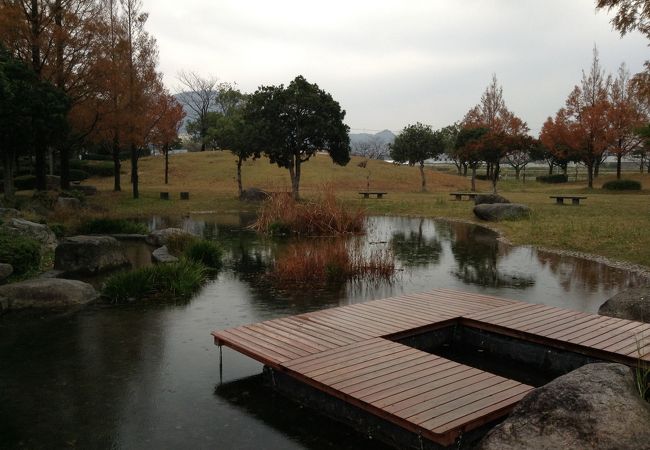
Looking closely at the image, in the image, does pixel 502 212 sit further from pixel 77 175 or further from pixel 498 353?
pixel 77 175

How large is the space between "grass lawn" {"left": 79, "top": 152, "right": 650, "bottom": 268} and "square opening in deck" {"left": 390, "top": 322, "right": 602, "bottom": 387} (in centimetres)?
716

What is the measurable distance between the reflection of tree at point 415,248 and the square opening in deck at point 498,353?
577 centimetres

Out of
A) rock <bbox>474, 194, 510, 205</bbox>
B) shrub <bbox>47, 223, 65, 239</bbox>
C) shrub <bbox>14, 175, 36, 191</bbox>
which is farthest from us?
shrub <bbox>14, 175, 36, 191</bbox>

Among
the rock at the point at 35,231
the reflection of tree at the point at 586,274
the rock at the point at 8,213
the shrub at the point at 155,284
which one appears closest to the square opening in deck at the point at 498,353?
the reflection of tree at the point at 586,274

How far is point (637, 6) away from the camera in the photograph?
17297 mm

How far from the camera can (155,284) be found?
10.4 m

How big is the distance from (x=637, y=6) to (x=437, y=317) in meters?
14.7

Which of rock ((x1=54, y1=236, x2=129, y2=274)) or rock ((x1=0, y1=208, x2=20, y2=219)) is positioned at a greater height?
rock ((x1=0, y1=208, x2=20, y2=219))

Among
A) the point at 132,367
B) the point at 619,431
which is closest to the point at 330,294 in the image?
the point at 132,367

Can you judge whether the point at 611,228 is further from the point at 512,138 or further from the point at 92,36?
the point at 92,36

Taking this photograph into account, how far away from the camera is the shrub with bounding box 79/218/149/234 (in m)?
16.6

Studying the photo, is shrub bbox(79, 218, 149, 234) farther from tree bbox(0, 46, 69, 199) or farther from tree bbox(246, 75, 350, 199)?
tree bbox(246, 75, 350, 199)

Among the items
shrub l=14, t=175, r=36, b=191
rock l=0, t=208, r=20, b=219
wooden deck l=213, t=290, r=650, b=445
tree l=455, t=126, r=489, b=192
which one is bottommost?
wooden deck l=213, t=290, r=650, b=445

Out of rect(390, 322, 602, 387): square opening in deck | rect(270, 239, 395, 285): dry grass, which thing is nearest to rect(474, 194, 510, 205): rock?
rect(270, 239, 395, 285): dry grass
